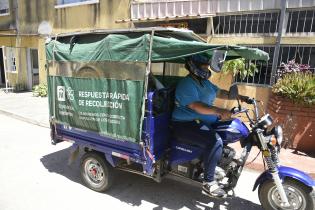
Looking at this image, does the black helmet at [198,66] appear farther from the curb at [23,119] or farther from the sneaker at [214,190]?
the curb at [23,119]

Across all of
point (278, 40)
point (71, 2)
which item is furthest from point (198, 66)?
point (71, 2)

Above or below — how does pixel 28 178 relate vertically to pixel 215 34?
below

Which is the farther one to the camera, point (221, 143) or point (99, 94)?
point (99, 94)

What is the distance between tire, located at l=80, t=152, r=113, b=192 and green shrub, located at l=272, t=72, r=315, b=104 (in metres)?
3.72

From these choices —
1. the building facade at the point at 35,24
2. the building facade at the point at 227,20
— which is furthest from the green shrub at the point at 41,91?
the building facade at the point at 227,20

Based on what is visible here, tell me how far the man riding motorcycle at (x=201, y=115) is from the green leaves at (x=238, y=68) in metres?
3.37

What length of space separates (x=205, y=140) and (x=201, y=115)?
0.30 m

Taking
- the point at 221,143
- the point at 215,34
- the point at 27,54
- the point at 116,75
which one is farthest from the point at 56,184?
the point at 27,54

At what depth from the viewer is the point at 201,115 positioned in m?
3.62

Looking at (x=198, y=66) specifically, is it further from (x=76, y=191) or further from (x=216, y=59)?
(x=76, y=191)

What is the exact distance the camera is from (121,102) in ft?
12.0

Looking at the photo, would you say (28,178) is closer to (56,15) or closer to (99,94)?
(99,94)

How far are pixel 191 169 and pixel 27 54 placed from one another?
12.5 m

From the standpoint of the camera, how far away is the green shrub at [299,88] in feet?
18.2
